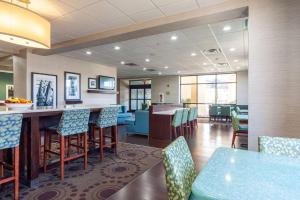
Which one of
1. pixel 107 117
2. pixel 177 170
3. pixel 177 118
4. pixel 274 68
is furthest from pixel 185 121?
pixel 177 170

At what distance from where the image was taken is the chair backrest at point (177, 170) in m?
1.02

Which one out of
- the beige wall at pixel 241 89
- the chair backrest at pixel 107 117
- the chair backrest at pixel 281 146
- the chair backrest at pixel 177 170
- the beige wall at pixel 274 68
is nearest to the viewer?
the chair backrest at pixel 177 170

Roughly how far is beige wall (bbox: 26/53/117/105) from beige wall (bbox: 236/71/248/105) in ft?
23.3

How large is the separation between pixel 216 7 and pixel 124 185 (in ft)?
9.96

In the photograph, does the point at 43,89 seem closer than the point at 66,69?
Yes

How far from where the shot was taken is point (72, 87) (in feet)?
22.5

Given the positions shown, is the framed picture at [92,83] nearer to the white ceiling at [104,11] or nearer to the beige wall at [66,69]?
the beige wall at [66,69]

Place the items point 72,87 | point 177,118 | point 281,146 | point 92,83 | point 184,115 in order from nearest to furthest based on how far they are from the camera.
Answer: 1. point 281,146
2. point 177,118
3. point 184,115
4. point 72,87
5. point 92,83

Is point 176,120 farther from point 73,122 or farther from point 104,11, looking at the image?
point 104,11

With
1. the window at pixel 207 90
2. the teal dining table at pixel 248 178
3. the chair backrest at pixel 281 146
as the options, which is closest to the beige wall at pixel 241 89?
the window at pixel 207 90

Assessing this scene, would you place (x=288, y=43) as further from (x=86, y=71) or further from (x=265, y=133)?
(x=86, y=71)

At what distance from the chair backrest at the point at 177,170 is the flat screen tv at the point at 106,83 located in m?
7.19

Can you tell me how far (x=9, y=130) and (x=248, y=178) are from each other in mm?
2327

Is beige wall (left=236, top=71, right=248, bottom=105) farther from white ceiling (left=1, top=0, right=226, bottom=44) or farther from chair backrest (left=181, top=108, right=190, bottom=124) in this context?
white ceiling (left=1, top=0, right=226, bottom=44)
